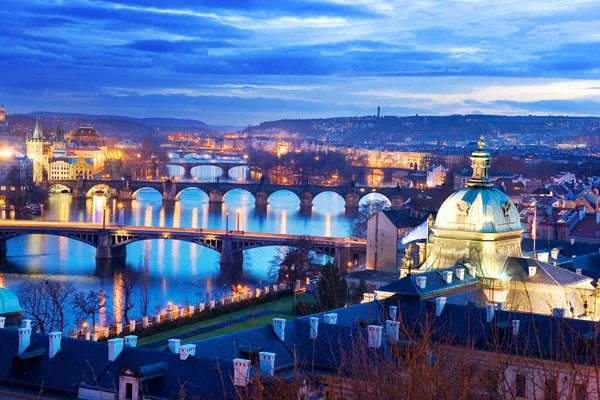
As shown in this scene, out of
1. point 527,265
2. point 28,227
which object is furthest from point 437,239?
point 28,227

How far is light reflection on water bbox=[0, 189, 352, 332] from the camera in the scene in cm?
3822

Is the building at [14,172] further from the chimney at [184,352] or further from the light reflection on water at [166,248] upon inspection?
the chimney at [184,352]

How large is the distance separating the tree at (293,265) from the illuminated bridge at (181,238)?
3.28 ft

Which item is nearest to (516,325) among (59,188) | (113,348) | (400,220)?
(113,348)

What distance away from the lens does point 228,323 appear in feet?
89.2

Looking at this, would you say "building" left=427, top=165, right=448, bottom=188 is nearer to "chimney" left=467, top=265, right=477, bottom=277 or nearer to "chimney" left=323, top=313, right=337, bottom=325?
"chimney" left=467, top=265, right=477, bottom=277

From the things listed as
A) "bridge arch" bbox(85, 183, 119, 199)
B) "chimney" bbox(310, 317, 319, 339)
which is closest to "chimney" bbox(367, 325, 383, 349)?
"chimney" bbox(310, 317, 319, 339)

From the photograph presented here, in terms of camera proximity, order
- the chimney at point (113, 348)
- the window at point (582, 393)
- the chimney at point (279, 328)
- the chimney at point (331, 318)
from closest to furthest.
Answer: the window at point (582, 393), the chimney at point (113, 348), the chimney at point (279, 328), the chimney at point (331, 318)

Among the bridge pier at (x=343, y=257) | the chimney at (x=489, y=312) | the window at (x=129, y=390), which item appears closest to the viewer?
the window at (x=129, y=390)

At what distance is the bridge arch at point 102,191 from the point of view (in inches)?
3297

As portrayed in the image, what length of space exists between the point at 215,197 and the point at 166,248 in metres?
28.9

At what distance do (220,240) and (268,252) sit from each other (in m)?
3.31

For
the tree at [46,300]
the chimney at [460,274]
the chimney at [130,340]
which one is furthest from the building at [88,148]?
the chimney at [130,340]

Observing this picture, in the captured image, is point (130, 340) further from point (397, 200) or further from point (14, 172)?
point (14, 172)
